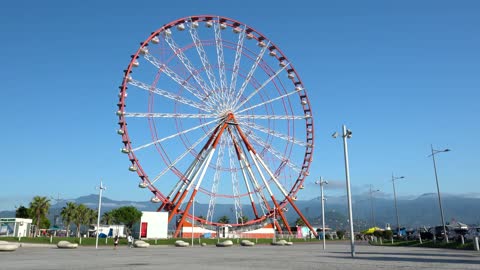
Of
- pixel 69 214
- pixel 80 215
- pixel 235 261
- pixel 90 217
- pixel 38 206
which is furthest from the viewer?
pixel 90 217

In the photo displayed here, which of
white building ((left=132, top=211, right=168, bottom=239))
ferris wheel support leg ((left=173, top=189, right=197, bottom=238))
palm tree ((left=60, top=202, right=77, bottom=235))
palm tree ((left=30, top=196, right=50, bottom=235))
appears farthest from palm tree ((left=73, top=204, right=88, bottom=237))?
ferris wheel support leg ((left=173, top=189, right=197, bottom=238))

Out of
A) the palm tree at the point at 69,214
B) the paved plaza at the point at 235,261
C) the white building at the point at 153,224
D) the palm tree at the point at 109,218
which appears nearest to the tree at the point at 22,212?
the palm tree at the point at 69,214

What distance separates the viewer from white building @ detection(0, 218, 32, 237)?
57.8 metres

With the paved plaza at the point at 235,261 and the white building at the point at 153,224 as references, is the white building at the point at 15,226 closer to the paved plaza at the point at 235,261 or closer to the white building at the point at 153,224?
the white building at the point at 153,224

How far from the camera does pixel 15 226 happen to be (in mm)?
58562

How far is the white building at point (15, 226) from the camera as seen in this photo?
5782 cm

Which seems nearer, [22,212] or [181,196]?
[181,196]

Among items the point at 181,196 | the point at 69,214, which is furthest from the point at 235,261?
the point at 69,214

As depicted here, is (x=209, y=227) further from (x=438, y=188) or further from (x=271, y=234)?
(x=438, y=188)

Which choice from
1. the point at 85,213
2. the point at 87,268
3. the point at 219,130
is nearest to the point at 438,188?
the point at 219,130

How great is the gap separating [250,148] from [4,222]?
123ft

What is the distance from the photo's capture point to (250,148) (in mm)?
58000

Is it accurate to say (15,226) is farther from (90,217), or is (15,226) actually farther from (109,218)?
(109,218)

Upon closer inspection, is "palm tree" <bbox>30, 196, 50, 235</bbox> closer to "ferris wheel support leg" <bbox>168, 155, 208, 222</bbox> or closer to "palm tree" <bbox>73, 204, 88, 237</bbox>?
"palm tree" <bbox>73, 204, 88, 237</bbox>
